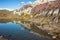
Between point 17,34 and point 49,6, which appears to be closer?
point 17,34

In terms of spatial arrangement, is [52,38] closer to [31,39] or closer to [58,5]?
[31,39]

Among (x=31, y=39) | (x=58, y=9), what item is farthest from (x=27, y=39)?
(x=58, y=9)

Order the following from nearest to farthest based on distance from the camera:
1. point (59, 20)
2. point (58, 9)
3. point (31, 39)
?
point (31, 39) < point (59, 20) < point (58, 9)

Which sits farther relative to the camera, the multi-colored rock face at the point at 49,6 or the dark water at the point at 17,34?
the multi-colored rock face at the point at 49,6

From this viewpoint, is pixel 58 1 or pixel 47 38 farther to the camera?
pixel 58 1

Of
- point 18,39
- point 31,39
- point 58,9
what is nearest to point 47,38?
point 31,39

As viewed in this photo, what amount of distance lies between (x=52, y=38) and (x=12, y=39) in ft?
42.2

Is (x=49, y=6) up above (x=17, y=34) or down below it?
above

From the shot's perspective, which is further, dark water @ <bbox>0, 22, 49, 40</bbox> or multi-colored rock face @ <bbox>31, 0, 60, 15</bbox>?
multi-colored rock face @ <bbox>31, 0, 60, 15</bbox>

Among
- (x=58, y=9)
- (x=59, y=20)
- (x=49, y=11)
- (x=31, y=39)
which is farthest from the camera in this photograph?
(x=49, y=11)

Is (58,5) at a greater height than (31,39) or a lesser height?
greater

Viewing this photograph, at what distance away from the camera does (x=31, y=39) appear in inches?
1977

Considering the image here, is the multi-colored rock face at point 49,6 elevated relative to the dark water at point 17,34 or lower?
elevated

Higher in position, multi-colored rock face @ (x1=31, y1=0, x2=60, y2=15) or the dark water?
multi-colored rock face @ (x1=31, y1=0, x2=60, y2=15)
